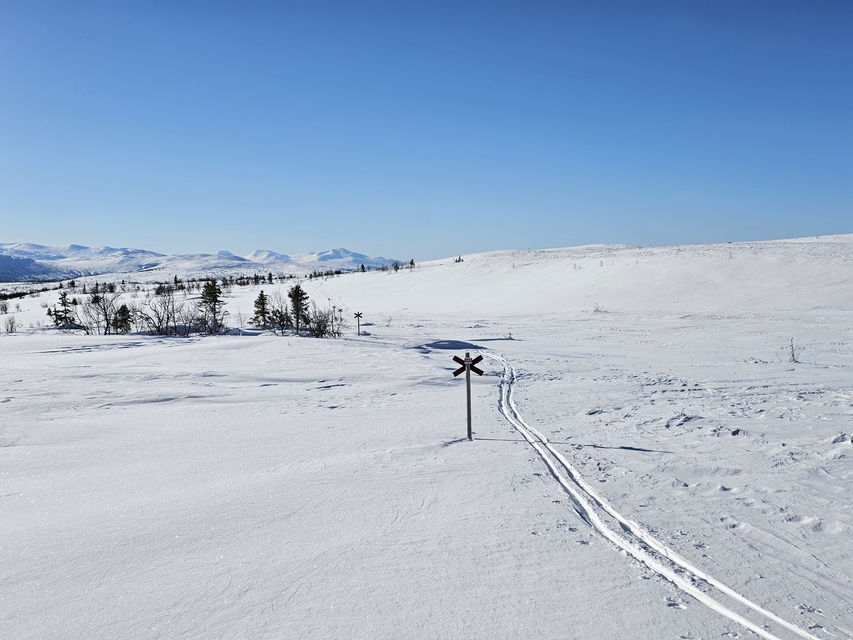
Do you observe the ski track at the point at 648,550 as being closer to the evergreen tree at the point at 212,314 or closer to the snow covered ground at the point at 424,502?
the snow covered ground at the point at 424,502

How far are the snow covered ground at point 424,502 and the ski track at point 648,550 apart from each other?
0.02 m

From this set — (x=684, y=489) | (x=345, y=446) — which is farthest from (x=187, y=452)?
(x=684, y=489)

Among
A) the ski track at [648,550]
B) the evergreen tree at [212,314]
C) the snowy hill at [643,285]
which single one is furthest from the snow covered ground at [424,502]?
the snowy hill at [643,285]

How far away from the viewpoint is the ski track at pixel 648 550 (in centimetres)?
355

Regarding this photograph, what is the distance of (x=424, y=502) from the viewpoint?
220 inches

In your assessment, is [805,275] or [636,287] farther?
[636,287]

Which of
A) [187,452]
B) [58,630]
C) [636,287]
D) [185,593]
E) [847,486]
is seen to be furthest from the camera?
[636,287]

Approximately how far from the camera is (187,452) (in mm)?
7875

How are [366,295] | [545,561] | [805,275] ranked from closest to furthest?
[545,561] < [805,275] < [366,295]

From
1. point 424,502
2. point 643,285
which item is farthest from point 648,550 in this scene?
point 643,285

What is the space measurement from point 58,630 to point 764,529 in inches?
226

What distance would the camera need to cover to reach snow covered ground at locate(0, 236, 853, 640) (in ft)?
11.9

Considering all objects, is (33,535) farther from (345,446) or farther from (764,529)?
(764,529)

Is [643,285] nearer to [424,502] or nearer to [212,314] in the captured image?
[212,314]
